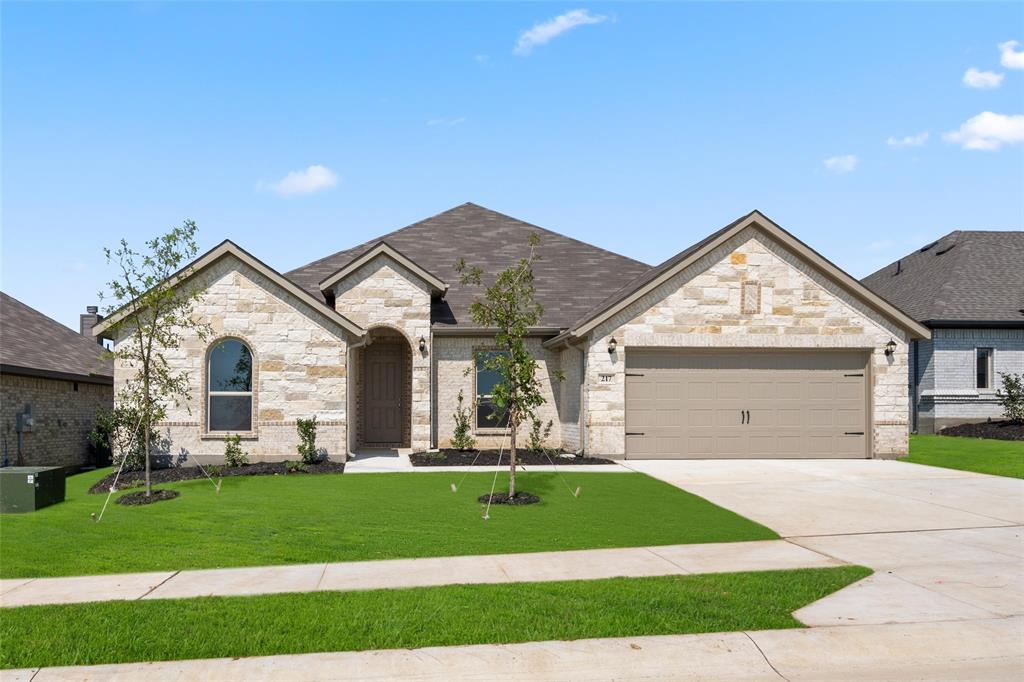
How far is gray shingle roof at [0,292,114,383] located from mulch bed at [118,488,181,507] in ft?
14.5

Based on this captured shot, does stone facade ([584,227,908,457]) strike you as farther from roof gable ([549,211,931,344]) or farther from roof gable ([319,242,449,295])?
roof gable ([319,242,449,295])

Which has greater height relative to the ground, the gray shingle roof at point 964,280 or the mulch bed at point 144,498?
the gray shingle roof at point 964,280

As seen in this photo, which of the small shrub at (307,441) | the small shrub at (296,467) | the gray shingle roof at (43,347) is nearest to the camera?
the small shrub at (296,467)

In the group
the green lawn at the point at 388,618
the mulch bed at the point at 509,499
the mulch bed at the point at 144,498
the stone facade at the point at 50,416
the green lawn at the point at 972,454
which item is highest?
the stone facade at the point at 50,416

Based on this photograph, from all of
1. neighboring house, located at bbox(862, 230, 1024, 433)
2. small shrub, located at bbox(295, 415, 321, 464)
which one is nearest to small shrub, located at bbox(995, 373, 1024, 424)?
neighboring house, located at bbox(862, 230, 1024, 433)

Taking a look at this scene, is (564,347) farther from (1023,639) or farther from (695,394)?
(1023,639)

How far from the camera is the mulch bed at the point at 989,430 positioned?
76.0 ft

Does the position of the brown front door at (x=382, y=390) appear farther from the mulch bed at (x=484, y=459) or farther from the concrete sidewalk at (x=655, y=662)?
the concrete sidewalk at (x=655, y=662)

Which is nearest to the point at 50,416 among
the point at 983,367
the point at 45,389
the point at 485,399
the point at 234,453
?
the point at 45,389

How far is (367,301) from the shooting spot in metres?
19.5

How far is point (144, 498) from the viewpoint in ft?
40.9

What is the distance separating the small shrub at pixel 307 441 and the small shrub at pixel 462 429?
13.3 ft

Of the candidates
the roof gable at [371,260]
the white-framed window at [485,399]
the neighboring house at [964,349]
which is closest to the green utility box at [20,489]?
the roof gable at [371,260]

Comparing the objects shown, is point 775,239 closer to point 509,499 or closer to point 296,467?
point 509,499
